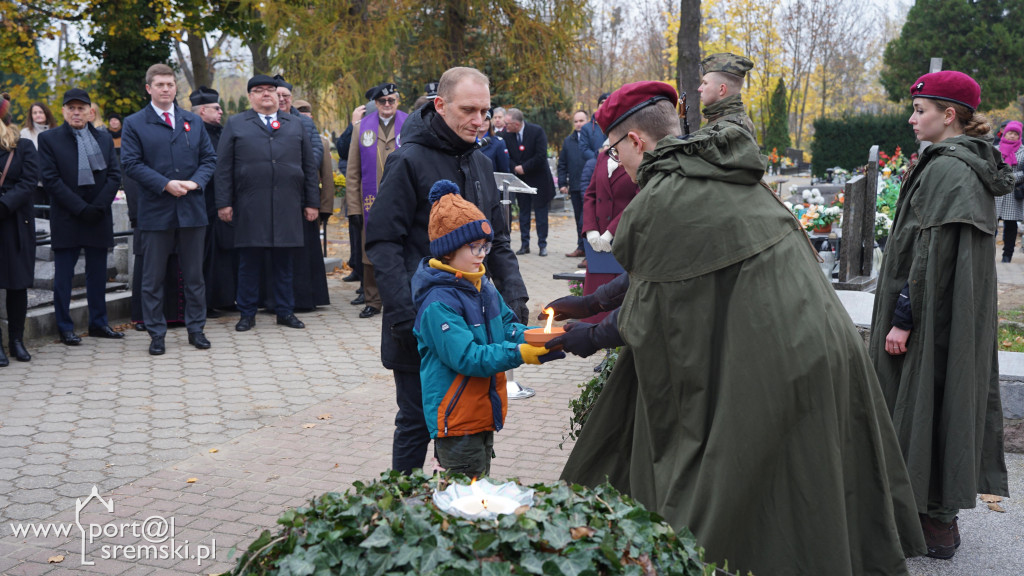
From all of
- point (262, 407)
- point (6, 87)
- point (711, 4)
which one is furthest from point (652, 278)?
point (711, 4)

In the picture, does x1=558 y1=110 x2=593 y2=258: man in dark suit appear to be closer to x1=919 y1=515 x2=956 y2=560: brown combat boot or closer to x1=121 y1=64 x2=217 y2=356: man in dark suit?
x1=121 y1=64 x2=217 y2=356: man in dark suit

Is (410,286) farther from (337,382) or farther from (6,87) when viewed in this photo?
(6,87)

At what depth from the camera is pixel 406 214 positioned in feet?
13.3

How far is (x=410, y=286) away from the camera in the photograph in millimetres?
3975

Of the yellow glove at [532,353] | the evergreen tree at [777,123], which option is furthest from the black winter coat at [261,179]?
the evergreen tree at [777,123]

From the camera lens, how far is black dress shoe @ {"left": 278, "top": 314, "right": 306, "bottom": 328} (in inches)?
365

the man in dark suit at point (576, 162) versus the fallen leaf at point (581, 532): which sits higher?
the man in dark suit at point (576, 162)

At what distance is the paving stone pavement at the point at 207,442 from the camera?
4.24 m

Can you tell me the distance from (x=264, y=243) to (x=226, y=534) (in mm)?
4923

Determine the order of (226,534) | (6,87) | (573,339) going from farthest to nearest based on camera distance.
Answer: (6,87)
(226,534)
(573,339)

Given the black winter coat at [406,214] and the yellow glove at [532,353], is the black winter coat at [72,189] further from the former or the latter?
the yellow glove at [532,353]

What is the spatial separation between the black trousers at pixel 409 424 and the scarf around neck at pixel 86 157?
5.28 metres

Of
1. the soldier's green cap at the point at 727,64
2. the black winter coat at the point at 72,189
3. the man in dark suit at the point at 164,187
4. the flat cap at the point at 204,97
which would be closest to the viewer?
the soldier's green cap at the point at 727,64

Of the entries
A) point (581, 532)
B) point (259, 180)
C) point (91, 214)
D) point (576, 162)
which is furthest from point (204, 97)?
point (581, 532)
